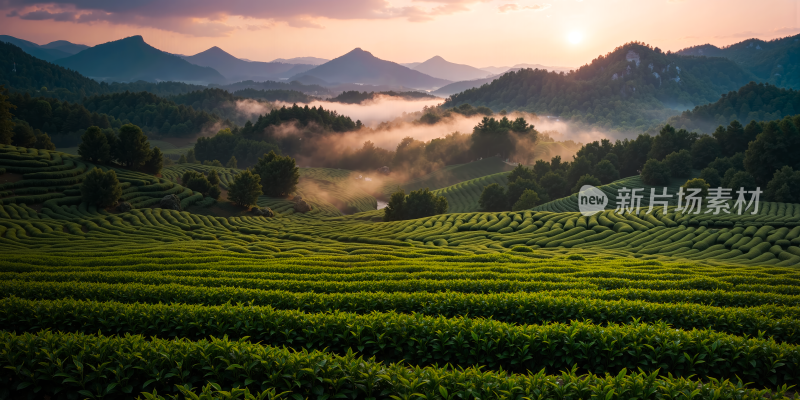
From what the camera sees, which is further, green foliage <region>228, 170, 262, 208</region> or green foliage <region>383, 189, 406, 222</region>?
green foliage <region>228, 170, 262, 208</region>

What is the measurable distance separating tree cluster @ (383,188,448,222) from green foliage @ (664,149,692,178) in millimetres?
59300

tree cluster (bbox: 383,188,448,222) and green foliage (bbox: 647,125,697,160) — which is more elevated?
green foliage (bbox: 647,125,697,160)

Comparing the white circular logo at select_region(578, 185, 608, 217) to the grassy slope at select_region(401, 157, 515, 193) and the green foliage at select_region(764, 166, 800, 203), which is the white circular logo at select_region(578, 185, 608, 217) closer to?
the green foliage at select_region(764, 166, 800, 203)

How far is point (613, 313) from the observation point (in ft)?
42.3

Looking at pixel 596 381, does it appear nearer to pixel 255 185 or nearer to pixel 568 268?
pixel 568 268

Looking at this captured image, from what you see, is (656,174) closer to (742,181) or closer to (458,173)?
(742,181)

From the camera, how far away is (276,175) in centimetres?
Result: 9425

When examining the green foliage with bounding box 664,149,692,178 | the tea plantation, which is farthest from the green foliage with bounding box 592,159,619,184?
the tea plantation

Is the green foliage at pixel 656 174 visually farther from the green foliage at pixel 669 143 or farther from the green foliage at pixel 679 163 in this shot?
the green foliage at pixel 669 143

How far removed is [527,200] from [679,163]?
1567 inches

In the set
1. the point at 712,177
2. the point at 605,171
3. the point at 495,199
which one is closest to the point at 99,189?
the point at 495,199

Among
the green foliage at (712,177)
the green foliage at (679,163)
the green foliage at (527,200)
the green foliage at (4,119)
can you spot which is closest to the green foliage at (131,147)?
the green foliage at (4,119)

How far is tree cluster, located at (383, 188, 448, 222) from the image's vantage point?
76.0 metres

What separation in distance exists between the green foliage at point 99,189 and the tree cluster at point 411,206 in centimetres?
4515
